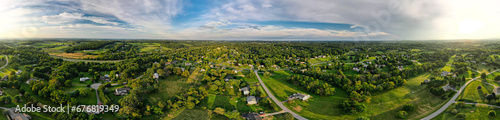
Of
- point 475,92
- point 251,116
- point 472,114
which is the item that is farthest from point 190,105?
point 475,92

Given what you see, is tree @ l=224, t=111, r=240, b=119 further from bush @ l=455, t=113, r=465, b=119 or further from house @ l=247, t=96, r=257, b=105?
bush @ l=455, t=113, r=465, b=119

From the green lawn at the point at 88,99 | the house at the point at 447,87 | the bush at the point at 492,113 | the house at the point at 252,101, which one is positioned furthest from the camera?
the house at the point at 447,87

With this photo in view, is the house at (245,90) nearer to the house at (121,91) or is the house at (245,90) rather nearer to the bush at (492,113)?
the house at (121,91)

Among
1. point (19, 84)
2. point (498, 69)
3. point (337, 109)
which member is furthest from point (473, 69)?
point (19, 84)

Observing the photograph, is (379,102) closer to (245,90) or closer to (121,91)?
(245,90)

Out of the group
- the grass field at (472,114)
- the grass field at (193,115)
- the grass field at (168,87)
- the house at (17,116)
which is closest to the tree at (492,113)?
the grass field at (472,114)

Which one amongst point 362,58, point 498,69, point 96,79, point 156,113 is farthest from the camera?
point 362,58

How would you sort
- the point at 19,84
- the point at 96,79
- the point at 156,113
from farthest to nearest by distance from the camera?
the point at 96,79 → the point at 19,84 → the point at 156,113

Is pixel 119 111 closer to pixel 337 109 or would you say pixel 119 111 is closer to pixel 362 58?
pixel 337 109

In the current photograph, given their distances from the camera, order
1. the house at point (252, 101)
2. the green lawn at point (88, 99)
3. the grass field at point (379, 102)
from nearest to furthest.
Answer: the grass field at point (379, 102) < the green lawn at point (88, 99) < the house at point (252, 101)

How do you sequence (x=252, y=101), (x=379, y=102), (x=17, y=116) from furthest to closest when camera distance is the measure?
1. (x=379, y=102)
2. (x=252, y=101)
3. (x=17, y=116)

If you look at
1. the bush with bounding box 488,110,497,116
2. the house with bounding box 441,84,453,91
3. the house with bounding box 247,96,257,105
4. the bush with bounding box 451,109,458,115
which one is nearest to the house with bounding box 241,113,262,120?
the house with bounding box 247,96,257,105
